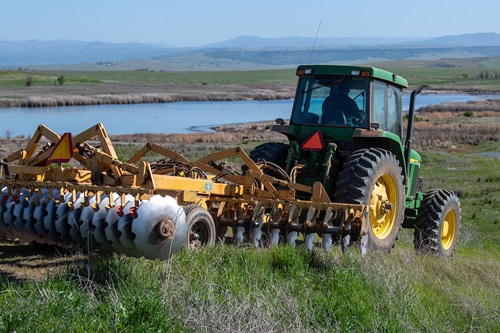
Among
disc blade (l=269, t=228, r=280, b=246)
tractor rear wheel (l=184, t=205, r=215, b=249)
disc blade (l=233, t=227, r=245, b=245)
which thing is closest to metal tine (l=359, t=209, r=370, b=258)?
disc blade (l=269, t=228, r=280, b=246)

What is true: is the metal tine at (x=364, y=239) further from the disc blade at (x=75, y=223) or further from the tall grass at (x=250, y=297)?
the disc blade at (x=75, y=223)

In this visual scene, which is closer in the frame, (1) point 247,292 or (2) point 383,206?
(1) point 247,292

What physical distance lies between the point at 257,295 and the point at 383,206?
3141 mm

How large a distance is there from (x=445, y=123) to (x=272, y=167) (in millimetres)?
41669

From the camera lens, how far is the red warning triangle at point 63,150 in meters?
8.20

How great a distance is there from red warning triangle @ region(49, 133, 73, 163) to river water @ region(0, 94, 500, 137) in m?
27.7

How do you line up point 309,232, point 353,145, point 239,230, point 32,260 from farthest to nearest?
point 353,145 → point 239,230 → point 309,232 → point 32,260

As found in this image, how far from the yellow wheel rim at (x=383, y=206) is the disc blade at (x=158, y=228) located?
316cm

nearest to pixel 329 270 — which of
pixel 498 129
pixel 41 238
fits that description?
pixel 41 238

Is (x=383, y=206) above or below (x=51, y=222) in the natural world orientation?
below

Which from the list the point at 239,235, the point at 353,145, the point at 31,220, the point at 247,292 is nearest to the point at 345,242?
the point at 239,235

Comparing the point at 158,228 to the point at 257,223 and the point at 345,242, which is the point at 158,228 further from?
the point at 345,242

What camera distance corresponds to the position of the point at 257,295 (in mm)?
7133

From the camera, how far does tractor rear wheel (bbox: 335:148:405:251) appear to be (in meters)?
9.20
